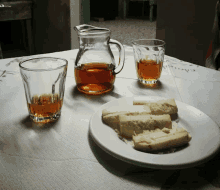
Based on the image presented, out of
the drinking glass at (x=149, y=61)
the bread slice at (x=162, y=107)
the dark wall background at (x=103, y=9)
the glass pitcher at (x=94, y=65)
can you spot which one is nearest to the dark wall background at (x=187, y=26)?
the drinking glass at (x=149, y=61)

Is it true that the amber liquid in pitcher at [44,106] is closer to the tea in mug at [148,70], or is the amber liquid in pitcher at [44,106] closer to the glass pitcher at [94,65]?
the glass pitcher at [94,65]

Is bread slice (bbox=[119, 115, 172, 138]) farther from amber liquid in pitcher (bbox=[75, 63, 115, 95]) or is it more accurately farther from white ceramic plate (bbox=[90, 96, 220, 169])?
amber liquid in pitcher (bbox=[75, 63, 115, 95])

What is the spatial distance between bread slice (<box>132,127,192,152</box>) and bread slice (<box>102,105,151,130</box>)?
0.07 metres

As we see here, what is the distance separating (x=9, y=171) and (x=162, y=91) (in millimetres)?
504

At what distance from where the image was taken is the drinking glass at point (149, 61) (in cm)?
77

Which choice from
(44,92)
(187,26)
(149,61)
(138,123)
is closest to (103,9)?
(187,26)

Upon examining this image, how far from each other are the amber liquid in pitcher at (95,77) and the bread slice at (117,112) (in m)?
0.19

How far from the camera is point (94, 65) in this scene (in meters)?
0.71

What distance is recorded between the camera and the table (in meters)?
0.36

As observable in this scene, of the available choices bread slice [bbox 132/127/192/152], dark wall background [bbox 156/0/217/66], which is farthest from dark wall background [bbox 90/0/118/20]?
bread slice [bbox 132/127/192/152]

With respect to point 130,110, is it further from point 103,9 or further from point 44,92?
point 103,9

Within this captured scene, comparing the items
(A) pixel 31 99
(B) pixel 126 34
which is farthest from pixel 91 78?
(B) pixel 126 34

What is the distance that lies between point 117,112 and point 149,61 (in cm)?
34

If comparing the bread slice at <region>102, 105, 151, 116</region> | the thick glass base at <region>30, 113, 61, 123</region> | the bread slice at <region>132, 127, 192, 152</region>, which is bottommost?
the thick glass base at <region>30, 113, 61, 123</region>
